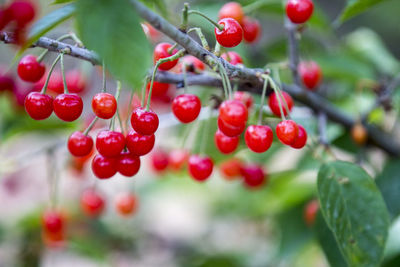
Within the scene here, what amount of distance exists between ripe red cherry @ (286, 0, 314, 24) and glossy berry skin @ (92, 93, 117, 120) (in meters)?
0.54

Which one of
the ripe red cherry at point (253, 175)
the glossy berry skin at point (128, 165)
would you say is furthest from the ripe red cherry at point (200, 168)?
the ripe red cherry at point (253, 175)

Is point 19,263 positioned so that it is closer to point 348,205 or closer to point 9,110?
point 9,110

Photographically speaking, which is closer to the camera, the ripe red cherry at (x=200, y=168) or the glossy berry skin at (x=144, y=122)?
the glossy berry skin at (x=144, y=122)

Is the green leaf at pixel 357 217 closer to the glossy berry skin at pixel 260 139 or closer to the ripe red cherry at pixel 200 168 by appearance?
the glossy berry skin at pixel 260 139

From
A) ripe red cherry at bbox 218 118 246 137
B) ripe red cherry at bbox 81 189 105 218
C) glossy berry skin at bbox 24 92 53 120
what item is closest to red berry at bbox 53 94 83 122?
glossy berry skin at bbox 24 92 53 120

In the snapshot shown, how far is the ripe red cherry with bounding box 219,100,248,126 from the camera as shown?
0.85 meters

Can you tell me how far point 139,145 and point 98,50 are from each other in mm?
384

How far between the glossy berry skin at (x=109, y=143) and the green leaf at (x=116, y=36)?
339 mm

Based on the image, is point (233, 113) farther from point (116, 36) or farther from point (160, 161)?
point (160, 161)

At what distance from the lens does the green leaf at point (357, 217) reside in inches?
39.4

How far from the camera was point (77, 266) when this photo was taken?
10.7ft

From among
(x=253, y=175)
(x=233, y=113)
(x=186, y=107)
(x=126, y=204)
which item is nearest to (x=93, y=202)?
(x=126, y=204)

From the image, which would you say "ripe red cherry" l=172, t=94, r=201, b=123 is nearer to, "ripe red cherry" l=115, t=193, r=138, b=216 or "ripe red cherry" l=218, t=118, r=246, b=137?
"ripe red cherry" l=218, t=118, r=246, b=137

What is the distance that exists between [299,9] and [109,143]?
597 millimetres
